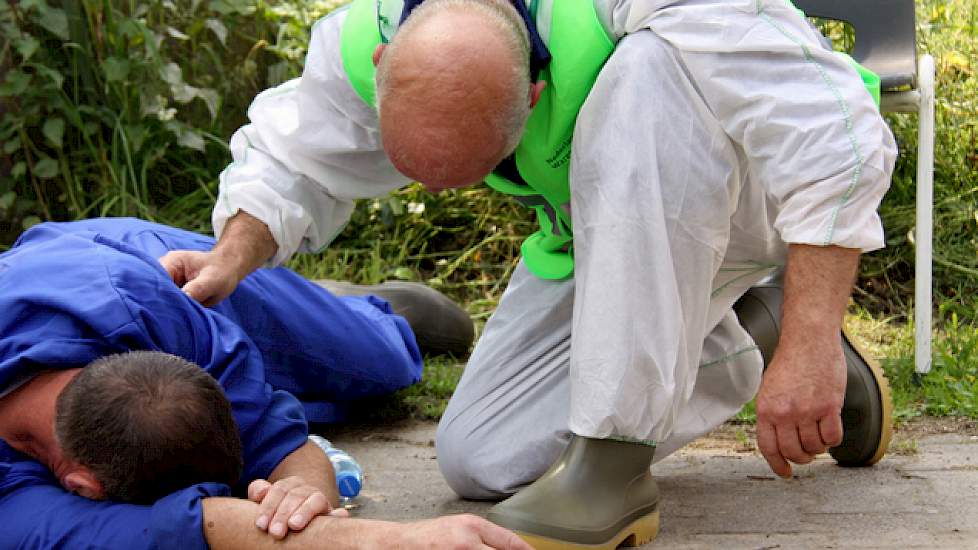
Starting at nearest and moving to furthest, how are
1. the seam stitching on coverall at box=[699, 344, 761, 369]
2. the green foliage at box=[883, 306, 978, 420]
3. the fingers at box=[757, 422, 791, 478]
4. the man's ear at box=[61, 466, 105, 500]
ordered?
the man's ear at box=[61, 466, 105, 500]
the fingers at box=[757, 422, 791, 478]
the seam stitching on coverall at box=[699, 344, 761, 369]
the green foliage at box=[883, 306, 978, 420]

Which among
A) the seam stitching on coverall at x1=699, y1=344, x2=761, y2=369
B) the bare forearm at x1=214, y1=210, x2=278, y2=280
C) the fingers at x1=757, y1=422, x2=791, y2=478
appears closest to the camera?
the fingers at x1=757, y1=422, x2=791, y2=478

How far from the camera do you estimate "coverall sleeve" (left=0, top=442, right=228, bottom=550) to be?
6.08ft

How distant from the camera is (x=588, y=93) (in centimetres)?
218

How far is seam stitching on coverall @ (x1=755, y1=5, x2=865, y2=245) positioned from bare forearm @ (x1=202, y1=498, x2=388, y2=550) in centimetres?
81

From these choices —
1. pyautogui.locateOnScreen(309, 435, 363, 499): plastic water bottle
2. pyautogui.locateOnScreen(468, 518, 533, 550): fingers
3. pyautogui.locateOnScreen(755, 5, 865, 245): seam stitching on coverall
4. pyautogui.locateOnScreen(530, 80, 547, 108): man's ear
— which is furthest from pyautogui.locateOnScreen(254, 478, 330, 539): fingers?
pyautogui.locateOnScreen(755, 5, 865, 245): seam stitching on coverall

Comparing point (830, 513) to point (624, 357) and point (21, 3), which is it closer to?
point (624, 357)

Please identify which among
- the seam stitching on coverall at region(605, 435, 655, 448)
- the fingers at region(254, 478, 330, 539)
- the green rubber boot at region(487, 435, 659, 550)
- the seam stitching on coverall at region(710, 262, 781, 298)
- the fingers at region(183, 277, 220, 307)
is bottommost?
the green rubber boot at region(487, 435, 659, 550)

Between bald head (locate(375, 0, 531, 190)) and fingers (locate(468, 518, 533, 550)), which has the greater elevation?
bald head (locate(375, 0, 531, 190))

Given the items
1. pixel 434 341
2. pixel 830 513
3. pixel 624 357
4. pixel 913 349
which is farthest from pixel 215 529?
pixel 913 349

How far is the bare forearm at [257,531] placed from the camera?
1.85m

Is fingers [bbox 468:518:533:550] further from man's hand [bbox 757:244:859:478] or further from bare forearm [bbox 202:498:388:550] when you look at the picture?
man's hand [bbox 757:244:859:478]

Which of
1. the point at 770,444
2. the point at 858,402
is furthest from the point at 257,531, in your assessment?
the point at 858,402

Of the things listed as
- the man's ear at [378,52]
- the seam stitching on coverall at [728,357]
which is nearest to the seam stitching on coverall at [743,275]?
the seam stitching on coverall at [728,357]

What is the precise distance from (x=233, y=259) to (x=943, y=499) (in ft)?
4.46
